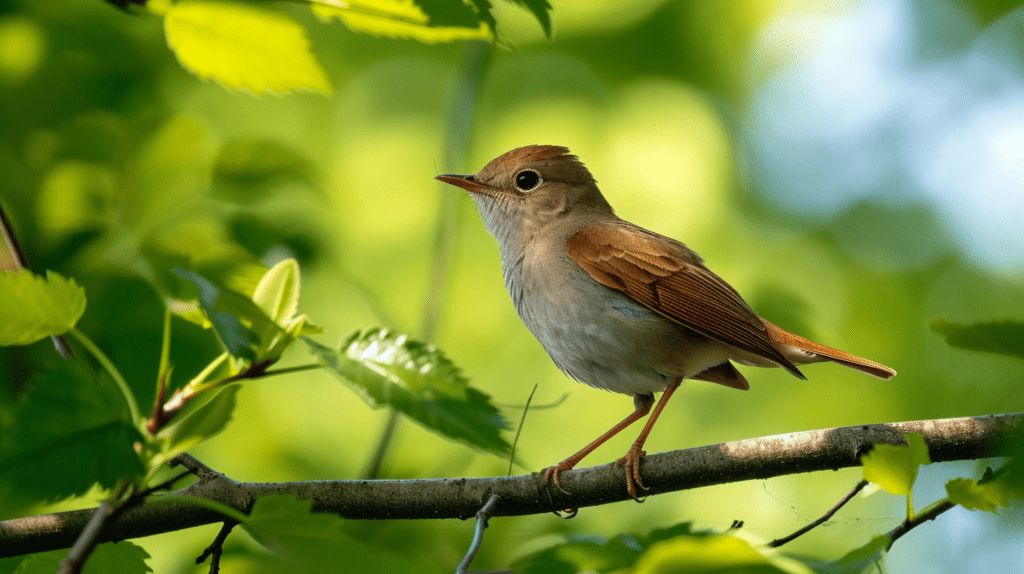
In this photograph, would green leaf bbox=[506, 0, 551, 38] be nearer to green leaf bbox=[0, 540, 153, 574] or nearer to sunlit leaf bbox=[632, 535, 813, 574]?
sunlit leaf bbox=[632, 535, 813, 574]

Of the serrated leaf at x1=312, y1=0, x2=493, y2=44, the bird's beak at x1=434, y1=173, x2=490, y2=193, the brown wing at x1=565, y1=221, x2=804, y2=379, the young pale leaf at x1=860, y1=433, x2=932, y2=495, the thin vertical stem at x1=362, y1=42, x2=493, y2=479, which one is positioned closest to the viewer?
the young pale leaf at x1=860, y1=433, x2=932, y2=495

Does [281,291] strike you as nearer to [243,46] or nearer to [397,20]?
[243,46]

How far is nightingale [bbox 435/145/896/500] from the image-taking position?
2.88m

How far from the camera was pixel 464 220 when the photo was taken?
3.85 m

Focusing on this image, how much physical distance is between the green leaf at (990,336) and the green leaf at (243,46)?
1.48m

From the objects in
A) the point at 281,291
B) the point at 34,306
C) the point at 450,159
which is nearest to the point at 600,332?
the point at 450,159

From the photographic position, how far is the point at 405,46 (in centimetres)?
1027

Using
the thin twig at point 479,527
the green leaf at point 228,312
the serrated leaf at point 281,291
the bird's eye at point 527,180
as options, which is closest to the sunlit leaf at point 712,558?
the thin twig at point 479,527

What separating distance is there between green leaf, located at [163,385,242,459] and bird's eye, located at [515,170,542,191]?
2554 mm

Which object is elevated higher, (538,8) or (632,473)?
(538,8)

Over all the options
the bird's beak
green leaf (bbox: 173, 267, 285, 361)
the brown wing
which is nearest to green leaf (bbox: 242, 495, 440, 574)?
green leaf (bbox: 173, 267, 285, 361)

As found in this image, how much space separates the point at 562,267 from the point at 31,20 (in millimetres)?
3116

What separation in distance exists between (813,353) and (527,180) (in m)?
1.67

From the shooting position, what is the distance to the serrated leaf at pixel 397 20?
1.57 m
